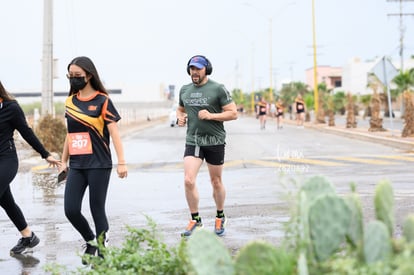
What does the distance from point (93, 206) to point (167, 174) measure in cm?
959

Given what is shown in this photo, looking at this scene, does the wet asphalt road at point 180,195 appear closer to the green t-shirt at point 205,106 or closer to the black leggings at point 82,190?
the black leggings at point 82,190

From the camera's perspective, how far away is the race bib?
7070 millimetres

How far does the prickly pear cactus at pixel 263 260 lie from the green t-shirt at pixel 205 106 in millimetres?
4711

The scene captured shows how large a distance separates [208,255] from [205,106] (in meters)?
4.67

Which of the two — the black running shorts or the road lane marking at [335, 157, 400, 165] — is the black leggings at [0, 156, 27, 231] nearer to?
the black running shorts

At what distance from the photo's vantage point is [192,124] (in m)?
8.62

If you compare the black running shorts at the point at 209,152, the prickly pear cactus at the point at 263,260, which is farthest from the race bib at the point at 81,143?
the prickly pear cactus at the point at 263,260

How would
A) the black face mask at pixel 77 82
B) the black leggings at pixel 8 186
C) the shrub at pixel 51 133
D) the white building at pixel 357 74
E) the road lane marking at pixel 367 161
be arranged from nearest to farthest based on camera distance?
1. the black face mask at pixel 77 82
2. the black leggings at pixel 8 186
3. the road lane marking at pixel 367 161
4. the shrub at pixel 51 133
5. the white building at pixel 357 74

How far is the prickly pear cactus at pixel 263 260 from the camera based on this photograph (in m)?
3.77

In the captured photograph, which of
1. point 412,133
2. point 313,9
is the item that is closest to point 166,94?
point 313,9

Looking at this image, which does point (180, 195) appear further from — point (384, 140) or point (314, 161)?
point (384, 140)

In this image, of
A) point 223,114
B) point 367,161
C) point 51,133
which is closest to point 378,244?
point 223,114

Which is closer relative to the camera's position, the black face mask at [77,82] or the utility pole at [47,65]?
the black face mask at [77,82]

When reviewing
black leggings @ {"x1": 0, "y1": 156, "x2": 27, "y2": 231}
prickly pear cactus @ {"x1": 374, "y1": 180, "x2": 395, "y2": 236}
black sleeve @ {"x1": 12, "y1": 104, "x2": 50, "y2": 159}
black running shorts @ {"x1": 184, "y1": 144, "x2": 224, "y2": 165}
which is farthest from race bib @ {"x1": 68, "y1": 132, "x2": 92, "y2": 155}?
prickly pear cactus @ {"x1": 374, "y1": 180, "x2": 395, "y2": 236}
